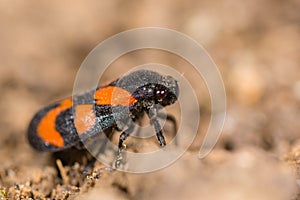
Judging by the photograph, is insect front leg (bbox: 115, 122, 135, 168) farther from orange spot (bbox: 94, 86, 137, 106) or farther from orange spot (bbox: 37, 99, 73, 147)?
orange spot (bbox: 37, 99, 73, 147)

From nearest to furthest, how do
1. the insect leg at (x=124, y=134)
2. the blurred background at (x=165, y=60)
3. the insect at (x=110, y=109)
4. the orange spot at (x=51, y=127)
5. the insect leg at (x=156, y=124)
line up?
the insect leg at (x=124, y=134) < the insect leg at (x=156, y=124) < the insect at (x=110, y=109) < the orange spot at (x=51, y=127) < the blurred background at (x=165, y=60)

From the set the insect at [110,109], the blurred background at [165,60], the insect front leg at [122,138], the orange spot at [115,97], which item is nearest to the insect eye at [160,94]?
the insect at [110,109]

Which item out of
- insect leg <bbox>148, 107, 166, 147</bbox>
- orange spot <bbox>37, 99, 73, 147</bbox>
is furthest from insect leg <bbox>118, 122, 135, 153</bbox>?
orange spot <bbox>37, 99, 73, 147</bbox>

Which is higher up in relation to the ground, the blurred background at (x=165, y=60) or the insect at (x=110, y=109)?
the blurred background at (x=165, y=60)

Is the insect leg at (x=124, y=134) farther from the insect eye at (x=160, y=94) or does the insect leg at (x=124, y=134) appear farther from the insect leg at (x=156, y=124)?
the insect eye at (x=160, y=94)

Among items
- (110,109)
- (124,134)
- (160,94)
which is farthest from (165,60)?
(124,134)

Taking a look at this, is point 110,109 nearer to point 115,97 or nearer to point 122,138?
point 115,97

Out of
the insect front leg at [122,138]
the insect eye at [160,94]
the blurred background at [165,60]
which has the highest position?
the blurred background at [165,60]

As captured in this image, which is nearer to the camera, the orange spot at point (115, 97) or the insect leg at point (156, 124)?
the insect leg at point (156, 124)
